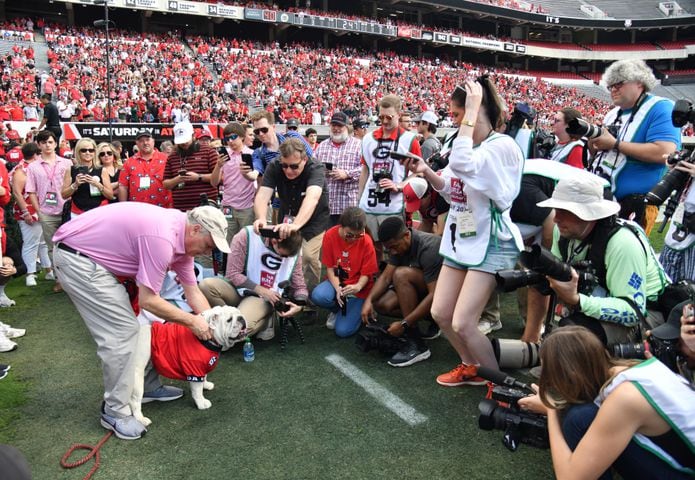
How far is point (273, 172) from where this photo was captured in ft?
16.3

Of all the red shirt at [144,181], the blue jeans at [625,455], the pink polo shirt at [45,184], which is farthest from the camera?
the pink polo shirt at [45,184]

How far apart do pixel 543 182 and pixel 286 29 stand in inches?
1559

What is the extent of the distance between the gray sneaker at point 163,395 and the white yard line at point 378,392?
126cm

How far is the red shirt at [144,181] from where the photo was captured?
6250 millimetres

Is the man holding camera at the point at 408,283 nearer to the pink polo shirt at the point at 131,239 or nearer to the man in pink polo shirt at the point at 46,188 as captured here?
the pink polo shirt at the point at 131,239

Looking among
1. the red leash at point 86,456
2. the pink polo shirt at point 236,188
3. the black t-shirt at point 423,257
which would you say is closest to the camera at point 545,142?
the black t-shirt at point 423,257

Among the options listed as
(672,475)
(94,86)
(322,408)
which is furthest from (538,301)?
(94,86)

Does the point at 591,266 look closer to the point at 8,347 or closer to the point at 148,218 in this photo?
the point at 148,218

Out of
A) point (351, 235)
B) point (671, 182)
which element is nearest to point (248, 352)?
point (351, 235)

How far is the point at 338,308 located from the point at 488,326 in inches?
57.1

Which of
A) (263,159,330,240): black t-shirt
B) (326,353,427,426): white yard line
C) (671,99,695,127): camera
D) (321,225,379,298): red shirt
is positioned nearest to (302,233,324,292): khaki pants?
(263,159,330,240): black t-shirt

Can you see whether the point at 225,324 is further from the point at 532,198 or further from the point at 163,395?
the point at 532,198

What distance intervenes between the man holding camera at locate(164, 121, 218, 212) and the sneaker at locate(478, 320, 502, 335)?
3.50 metres

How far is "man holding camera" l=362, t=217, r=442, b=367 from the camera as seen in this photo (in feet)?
14.5
